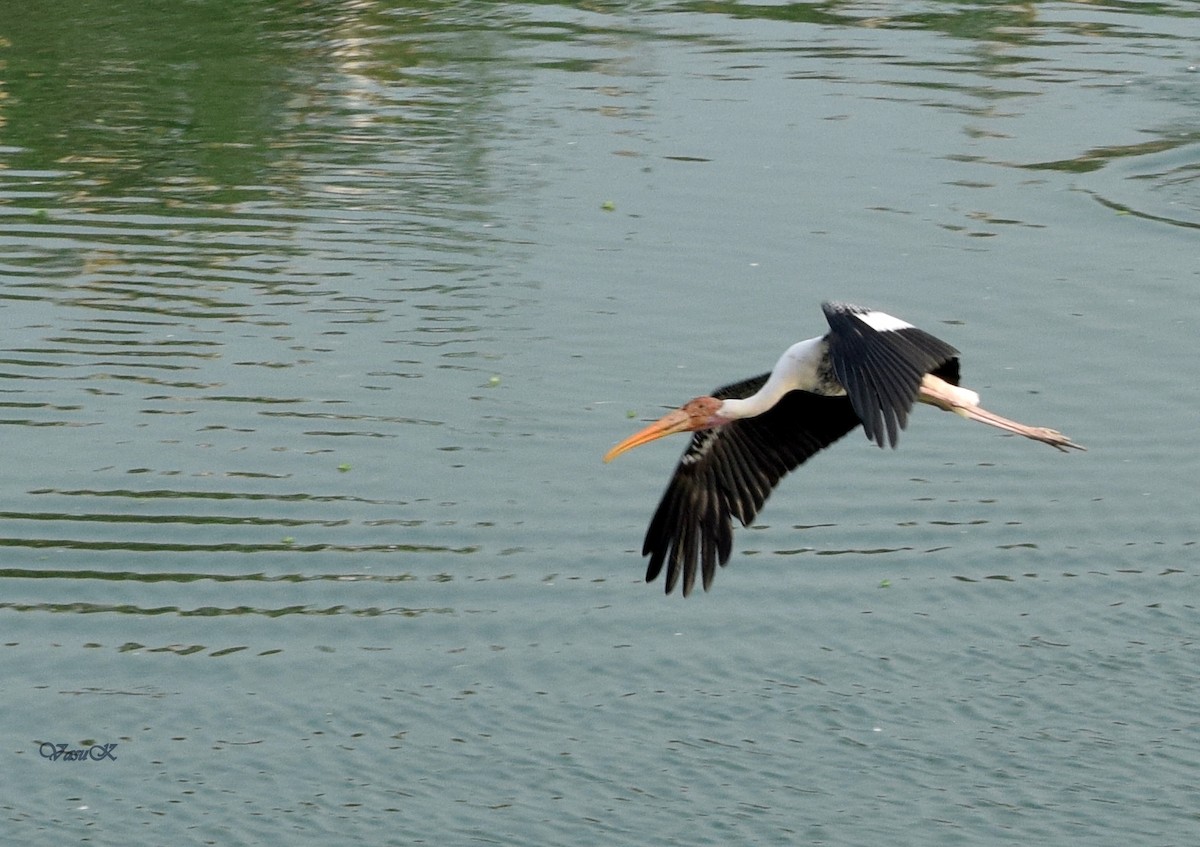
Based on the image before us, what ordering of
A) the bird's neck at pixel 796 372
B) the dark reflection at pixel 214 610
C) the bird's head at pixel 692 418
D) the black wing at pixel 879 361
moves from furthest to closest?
the dark reflection at pixel 214 610 → the bird's head at pixel 692 418 → the bird's neck at pixel 796 372 → the black wing at pixel 879 361

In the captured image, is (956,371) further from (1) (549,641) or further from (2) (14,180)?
(2) (14,180)

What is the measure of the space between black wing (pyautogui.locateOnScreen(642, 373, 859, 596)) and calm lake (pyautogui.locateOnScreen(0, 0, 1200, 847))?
5.31 feet

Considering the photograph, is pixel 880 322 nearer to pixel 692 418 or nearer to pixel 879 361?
pixel 879 361

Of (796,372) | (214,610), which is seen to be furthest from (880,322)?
(214,610)

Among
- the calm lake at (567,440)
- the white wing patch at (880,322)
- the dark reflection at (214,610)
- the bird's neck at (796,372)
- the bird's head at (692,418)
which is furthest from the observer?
the dark reflection at (214,610)

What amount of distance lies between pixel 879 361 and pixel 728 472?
1688 mm

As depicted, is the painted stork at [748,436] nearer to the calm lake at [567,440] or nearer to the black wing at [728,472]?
the black wing at [728,472]

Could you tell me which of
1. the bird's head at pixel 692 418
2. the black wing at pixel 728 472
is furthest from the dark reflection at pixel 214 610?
the bird's head at pixel 692 418

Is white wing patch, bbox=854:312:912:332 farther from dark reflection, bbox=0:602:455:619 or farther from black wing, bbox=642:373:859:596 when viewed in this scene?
dark reflection, bbox=0:602:455:619

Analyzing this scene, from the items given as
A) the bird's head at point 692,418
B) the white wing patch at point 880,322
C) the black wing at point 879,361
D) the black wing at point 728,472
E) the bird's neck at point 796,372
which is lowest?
the black wing at point 728,472

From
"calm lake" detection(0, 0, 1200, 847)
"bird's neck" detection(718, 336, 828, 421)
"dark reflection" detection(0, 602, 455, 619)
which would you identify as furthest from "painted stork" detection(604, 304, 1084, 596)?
"dark reflection" detection(0, 602, 455, 619)

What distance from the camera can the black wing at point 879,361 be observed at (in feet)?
28.9

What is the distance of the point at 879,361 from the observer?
9.12 m

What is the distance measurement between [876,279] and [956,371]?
7660 mm
